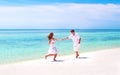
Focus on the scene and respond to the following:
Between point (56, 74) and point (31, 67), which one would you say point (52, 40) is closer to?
point (31, 67)

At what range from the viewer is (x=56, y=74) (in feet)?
25.4

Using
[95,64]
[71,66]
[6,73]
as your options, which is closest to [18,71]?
[6,73]

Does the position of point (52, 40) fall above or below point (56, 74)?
above

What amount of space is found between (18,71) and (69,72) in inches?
60.8

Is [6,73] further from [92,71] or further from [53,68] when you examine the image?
[92,71]

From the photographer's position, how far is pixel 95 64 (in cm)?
943

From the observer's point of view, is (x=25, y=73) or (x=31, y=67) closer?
(x=25, y=73)

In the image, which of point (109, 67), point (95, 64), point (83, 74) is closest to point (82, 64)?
point (95, 64)

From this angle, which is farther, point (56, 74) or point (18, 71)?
point (18, 71)

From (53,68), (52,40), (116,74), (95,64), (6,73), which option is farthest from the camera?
(52,40)

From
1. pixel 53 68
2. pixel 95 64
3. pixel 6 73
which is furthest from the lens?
pixel 95 64

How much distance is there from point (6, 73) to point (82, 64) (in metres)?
2.68

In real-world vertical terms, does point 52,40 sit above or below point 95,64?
above

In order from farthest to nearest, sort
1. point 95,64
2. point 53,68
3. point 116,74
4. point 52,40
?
point 52,40
point 95,64
point 53,68
point 116,74
